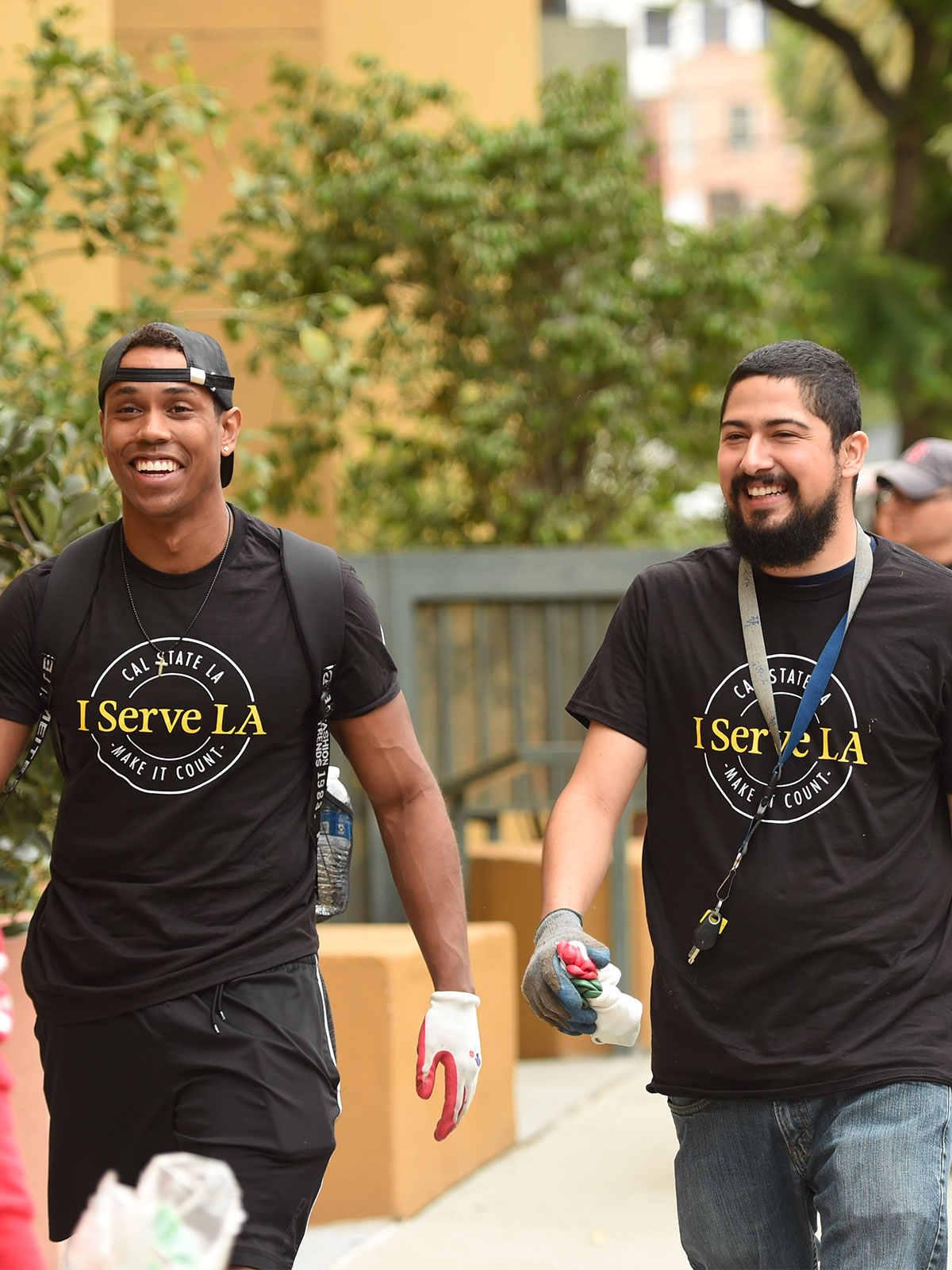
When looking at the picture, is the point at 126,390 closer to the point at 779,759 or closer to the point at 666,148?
the point at 779,759

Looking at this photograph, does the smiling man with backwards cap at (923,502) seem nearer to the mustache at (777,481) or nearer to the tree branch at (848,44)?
the mustache at (777,481)

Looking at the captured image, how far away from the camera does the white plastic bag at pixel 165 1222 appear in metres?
1.70

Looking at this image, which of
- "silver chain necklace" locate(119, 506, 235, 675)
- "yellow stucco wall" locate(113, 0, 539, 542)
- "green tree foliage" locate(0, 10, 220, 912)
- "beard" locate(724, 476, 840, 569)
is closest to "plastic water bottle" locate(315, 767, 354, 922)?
"silver chain necklace" locate(119, 506, 235, 675)

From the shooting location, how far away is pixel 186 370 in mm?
3070

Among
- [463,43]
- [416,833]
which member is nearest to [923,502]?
[416,833]

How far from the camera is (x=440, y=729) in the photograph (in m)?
8.27

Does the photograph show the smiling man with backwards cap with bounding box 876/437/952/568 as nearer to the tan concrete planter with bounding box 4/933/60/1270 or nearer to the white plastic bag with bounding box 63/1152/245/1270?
the tan concrete planter with bounding box 4/933/60/1270

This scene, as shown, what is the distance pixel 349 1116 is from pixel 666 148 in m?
67.0

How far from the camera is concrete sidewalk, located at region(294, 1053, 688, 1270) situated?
5.16 metres

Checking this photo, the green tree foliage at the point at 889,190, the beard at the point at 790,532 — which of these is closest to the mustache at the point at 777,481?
the beard at the point at 790,532

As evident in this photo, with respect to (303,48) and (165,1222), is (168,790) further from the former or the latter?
(303,48)

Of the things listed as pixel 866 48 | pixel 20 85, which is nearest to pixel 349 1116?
pixel 20 85

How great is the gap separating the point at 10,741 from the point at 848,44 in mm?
13932

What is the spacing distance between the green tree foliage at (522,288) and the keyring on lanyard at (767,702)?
25.3ft
